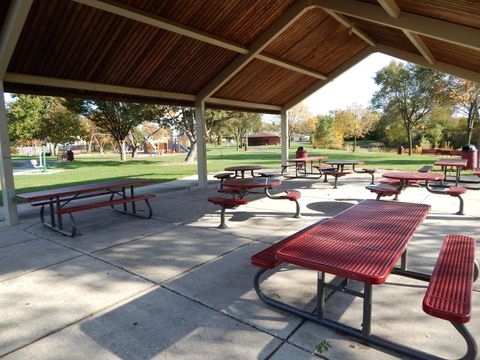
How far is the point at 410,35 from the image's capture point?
267 inches

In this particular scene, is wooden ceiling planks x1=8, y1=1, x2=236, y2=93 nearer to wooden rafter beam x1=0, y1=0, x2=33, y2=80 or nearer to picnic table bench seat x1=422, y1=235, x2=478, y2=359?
wooden rafter beam x1=0, y1=0, x2=33, y2=80

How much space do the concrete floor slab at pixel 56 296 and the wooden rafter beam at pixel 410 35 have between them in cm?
568

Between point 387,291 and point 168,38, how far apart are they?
6555mm

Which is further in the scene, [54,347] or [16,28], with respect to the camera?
[16,28]

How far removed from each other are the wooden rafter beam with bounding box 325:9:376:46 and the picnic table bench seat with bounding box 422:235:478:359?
6.50 meters

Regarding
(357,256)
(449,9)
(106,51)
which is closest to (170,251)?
(357,256)

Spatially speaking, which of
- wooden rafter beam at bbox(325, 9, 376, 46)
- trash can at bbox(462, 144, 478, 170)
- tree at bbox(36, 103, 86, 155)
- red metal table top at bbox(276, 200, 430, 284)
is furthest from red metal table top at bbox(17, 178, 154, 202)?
tree at bbox(36, 103, 86, 155)

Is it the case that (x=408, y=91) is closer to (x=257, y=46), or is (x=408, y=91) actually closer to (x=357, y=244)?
(x=257, y=46)

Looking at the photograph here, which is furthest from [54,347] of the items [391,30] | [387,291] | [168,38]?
[391,30]

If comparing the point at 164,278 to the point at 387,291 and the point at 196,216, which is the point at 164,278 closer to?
the point at 387,291

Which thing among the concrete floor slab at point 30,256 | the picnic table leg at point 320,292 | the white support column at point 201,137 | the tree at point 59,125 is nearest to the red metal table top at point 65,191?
the concrete floor slab at point 30,256

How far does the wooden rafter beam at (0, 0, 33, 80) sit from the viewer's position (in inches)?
189

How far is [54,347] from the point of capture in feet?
8.27

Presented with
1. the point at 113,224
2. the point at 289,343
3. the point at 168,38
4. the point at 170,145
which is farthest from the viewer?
the point at 170,145
